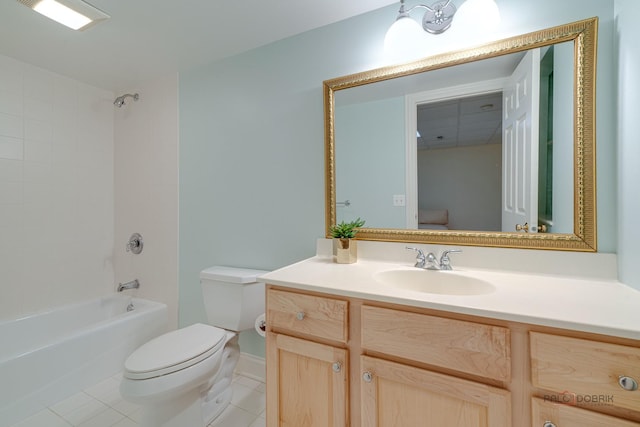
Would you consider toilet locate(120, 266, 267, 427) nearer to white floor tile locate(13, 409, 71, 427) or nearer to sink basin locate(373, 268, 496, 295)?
white floor tile locate(13, 409, 71, 427)

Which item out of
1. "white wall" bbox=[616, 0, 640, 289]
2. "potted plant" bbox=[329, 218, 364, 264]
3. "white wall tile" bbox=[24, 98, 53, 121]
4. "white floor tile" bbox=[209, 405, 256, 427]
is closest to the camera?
"white wall" bbox=[616, 0, 640, 289]

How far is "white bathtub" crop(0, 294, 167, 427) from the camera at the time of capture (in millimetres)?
1438

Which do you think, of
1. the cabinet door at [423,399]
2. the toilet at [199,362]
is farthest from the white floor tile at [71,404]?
the cabinet door at [423,399]

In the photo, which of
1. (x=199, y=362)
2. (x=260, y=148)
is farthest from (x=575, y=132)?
(x=199, y=362)

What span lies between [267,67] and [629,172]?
172 centimetres

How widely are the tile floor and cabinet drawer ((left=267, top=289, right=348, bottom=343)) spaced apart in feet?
2.64

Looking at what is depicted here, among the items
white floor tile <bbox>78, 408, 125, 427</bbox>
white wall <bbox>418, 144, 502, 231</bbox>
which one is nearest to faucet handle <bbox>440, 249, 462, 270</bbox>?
white wall <bbox>418, 144, 502, 231</bbox>

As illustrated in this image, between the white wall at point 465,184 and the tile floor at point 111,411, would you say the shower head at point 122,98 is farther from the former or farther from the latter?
the white wall at point 465,184

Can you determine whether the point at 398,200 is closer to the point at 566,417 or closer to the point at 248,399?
the point at 566,417

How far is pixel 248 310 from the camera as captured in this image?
1572 millimetres

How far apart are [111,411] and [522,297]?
6.80ft

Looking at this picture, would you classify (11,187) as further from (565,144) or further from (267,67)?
(565,144)

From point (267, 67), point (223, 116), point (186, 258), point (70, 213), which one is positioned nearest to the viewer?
point (267, 67)

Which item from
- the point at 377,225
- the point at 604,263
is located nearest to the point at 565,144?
the point at 604,263
